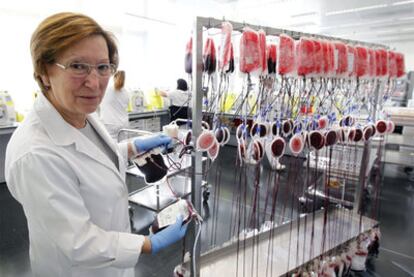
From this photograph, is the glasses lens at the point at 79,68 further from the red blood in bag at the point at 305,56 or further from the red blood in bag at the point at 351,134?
the red blood in bag at the point at 351,134

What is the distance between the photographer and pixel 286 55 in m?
1.25

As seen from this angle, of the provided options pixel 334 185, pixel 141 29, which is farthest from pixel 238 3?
pixel 334 185

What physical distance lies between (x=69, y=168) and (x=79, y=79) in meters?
0.25

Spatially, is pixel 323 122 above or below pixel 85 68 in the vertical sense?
below

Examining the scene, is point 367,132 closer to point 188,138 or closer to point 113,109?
point 188,138

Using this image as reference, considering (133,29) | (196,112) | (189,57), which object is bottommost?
(196,112)

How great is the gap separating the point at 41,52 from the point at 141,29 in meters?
6.22

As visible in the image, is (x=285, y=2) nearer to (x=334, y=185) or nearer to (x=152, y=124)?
(x=152, y=124)

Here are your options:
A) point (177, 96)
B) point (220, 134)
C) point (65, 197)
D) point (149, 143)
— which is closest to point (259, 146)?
point (220, 134)

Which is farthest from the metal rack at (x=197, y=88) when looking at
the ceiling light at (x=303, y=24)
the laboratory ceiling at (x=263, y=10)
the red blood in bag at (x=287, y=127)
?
the ceiling light at (x=303, y=24)

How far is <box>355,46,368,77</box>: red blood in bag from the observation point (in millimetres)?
1588

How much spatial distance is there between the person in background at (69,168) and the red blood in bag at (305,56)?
0.84 meters

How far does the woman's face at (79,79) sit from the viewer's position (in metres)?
0.77

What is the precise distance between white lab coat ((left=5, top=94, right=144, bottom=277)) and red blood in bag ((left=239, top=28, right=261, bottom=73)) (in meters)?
0.64
